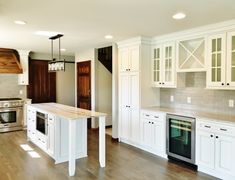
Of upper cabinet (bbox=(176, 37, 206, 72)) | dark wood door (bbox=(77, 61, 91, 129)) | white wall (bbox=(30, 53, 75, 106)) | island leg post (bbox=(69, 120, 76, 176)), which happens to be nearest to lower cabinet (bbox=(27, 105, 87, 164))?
island leg post (bbox=(69, 120, 76, 176))

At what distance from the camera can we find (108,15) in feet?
10.5

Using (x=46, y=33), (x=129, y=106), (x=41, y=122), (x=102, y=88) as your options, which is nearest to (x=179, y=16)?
(x=129, y=106)

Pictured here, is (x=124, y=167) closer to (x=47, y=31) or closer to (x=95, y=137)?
(x=95, y=137)

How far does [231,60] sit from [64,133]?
10.2 ft

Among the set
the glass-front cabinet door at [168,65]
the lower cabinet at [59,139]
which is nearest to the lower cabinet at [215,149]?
the glass-front cabinet door at [168,65]

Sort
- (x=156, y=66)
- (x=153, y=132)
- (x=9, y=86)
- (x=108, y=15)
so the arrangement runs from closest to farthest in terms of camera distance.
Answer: (x=108, y=15) < (x=153, y=132) < (x=156, y=66) < (x=9, y=86)

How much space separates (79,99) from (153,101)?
10.3 feet

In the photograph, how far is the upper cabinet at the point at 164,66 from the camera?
14.5 ft

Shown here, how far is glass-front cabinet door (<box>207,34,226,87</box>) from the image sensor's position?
3.54 meters

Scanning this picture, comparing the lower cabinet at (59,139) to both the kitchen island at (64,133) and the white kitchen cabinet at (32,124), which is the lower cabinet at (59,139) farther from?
the white kitchen cabinet at (32,124)

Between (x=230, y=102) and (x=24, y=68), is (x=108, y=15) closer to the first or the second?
(x=230, y=102)


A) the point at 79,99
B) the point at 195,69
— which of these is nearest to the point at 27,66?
the point at 79,99

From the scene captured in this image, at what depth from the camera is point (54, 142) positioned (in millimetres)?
3873

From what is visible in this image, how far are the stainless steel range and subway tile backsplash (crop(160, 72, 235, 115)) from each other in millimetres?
4344
